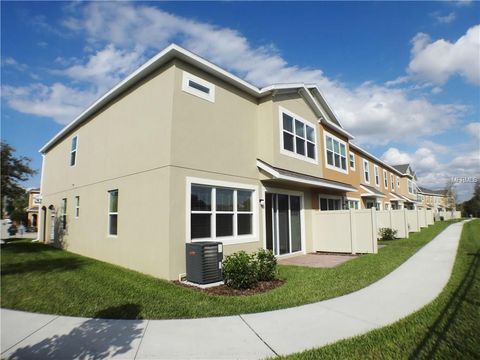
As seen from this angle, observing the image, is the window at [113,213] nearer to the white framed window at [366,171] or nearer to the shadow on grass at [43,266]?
the shadow on grass at [43,266]

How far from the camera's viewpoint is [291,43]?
12969 mm

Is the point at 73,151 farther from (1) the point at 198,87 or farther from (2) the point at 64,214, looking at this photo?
(1) the point at 198,87

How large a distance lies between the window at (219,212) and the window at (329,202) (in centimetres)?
648

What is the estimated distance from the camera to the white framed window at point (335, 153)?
16734 mm

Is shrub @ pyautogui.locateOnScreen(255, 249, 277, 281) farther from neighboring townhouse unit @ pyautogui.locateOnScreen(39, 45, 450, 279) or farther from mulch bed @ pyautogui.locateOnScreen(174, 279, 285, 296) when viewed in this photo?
neighboring townhouse unit @ pyautogui.locateOnScreen(39, 45, 450, 279)

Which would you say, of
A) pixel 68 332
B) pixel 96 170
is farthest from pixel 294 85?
pixel 68 332

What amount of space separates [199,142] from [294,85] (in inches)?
226

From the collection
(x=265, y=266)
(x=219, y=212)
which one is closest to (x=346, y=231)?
(x=219, y=212)

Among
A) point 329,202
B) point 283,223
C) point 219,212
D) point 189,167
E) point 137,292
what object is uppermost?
point 189,167

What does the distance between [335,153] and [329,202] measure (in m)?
2.83

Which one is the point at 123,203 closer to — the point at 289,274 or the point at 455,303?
the point at 289,274

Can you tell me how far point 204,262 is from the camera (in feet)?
26.9

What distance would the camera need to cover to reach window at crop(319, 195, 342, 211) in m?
16.8

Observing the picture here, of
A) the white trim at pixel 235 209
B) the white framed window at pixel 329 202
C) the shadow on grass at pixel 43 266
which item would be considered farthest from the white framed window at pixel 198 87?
the white framed window at pixel 329 202
